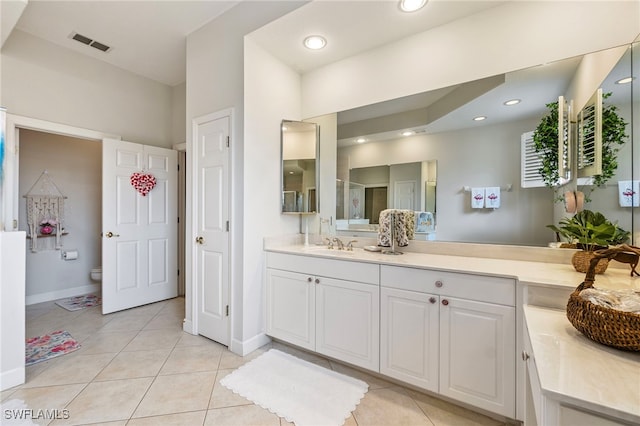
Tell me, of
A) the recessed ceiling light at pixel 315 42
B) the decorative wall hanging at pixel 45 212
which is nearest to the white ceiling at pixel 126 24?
the recessed ceiling light at pixel 315 42

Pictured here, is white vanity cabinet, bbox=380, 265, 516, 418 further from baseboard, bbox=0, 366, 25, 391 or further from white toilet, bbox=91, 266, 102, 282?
white toilet, bbox=91, 266, 102, 282

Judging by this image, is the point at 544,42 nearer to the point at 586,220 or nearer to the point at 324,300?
the point at 586,220

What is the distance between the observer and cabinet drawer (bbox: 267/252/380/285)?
6.29ft

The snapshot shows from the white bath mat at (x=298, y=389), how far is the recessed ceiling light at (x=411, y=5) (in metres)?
2.68

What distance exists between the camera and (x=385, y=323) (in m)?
1.84

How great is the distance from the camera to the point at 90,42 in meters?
2.94

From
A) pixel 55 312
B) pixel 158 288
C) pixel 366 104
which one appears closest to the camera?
pixel 366 104

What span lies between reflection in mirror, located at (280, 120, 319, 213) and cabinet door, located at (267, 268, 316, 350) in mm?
706

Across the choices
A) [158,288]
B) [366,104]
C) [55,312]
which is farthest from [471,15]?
[55,312]

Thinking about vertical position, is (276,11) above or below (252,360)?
above

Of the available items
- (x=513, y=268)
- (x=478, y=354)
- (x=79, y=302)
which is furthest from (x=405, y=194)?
(x=79, y=302)

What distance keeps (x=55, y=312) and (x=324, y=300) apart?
11.0ft

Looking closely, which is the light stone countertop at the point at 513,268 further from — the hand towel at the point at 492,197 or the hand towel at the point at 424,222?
the hand towel at the point at 492,197

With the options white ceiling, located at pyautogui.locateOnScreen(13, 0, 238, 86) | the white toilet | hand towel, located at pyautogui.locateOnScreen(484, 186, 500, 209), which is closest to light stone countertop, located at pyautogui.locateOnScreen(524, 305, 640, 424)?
hand towel, located at pyautogui.locateOnScreen(484, 186, 500, 209)
